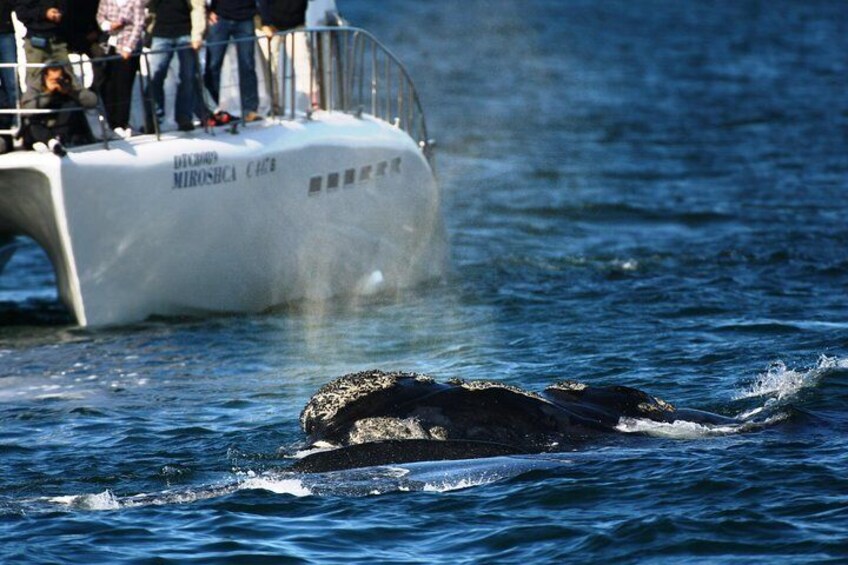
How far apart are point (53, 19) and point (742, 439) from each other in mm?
8953

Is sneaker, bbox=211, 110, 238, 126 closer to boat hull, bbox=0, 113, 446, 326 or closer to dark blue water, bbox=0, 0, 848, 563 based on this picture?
boat hull, bbox=0, 113, 446, 326

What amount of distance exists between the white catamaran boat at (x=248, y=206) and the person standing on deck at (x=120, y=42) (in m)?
0.53

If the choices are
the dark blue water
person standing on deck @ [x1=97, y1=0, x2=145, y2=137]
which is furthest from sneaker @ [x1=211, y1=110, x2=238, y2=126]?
the dark blue water

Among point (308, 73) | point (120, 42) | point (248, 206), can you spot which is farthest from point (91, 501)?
point (308, 73)

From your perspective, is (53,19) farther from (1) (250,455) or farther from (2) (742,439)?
(2) (742,439)

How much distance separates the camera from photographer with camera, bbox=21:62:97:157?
1784 centimetres

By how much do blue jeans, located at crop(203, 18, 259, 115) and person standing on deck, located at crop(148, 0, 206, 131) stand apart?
309mm

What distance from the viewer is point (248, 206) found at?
20312 mm

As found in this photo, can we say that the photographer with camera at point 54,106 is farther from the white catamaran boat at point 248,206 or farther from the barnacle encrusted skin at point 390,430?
the barnacle encrusted skin at point 390,430

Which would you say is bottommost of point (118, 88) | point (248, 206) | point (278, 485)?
point (278, 485)

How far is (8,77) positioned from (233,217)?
3.17 m

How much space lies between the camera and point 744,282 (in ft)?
73.0

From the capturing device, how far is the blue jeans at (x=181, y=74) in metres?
19.2

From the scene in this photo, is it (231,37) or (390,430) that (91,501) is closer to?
(390,430)
